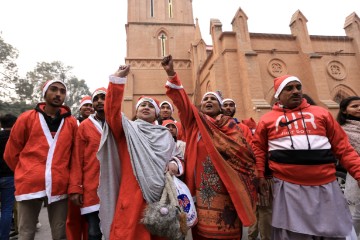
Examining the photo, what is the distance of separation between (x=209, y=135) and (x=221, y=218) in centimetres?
76

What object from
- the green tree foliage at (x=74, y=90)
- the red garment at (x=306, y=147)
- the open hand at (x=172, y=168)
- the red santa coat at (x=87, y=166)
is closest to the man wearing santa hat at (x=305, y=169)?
the red garment at (x=306, y=147)

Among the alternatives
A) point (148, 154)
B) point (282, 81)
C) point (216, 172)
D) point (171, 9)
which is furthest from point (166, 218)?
point (171, 9)

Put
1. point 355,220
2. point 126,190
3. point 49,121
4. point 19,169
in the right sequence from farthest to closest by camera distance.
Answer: point 355,220, point 49,121, point 19,169, point 126,190

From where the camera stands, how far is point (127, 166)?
2.09 meters

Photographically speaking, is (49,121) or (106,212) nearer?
(106,212)

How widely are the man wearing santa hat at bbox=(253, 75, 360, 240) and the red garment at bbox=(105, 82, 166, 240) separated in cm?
125

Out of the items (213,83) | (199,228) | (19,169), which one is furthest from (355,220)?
(213,83)

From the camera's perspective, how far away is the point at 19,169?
241 cm

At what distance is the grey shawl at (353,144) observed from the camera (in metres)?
2.75

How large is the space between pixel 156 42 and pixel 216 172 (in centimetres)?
2265

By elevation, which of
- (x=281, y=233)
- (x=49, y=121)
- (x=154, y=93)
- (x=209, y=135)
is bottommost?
(x=281, y=233)

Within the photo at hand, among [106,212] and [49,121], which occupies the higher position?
[49,121]

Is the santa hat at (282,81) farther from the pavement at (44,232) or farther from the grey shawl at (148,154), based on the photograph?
the pavement at (44,232)

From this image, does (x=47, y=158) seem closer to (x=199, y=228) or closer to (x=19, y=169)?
(x=19, y=169)
